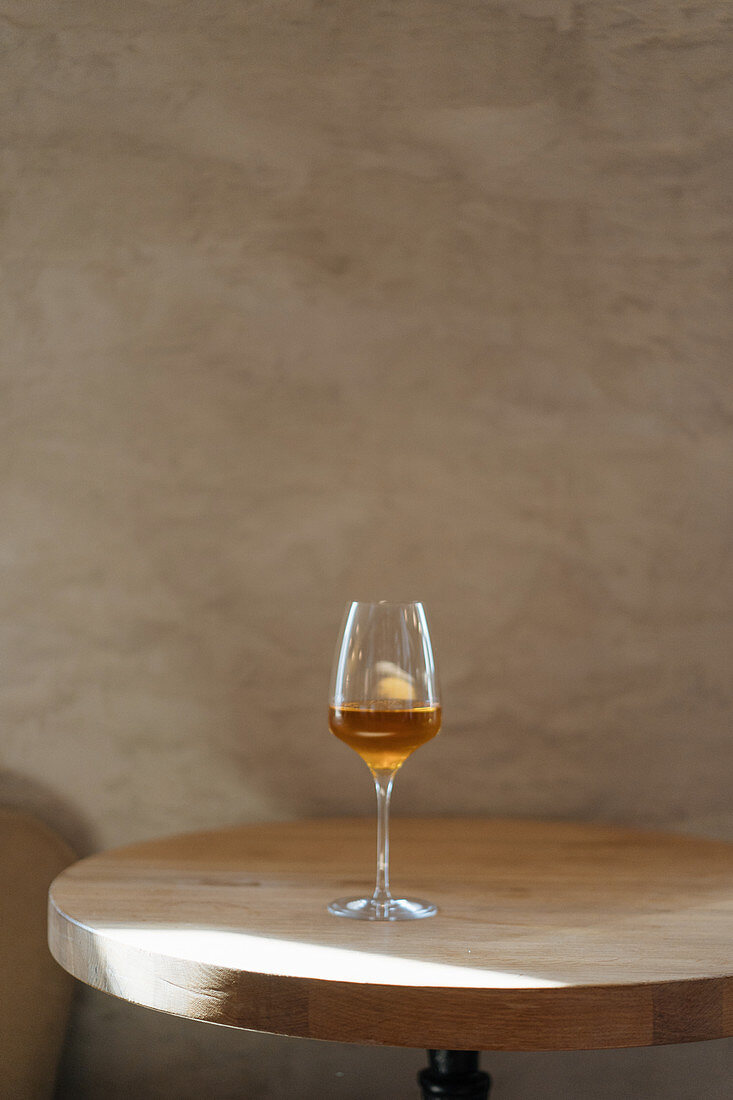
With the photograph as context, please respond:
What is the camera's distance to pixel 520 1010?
0.74m

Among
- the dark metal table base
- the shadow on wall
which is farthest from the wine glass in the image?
the shadow on wall

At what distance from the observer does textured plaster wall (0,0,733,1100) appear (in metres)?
1.58

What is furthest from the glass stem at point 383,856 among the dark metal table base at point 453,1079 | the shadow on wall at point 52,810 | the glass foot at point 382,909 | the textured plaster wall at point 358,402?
the shadow on wall at point 52,810

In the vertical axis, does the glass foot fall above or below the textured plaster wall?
below

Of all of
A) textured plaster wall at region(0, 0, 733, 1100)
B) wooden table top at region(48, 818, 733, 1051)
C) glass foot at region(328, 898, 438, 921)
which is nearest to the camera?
wooden table top at region(48, 818, 733, 1051)

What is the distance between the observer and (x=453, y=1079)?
1160 mm

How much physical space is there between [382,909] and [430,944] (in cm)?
9

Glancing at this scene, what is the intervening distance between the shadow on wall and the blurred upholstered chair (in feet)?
0.29

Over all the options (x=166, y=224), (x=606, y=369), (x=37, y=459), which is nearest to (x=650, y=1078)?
(x=606, y=369)

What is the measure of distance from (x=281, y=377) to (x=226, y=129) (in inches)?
16.1

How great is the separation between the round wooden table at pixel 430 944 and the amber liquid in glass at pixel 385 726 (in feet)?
0.53

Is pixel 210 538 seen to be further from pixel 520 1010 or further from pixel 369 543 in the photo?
pixel 520 1010

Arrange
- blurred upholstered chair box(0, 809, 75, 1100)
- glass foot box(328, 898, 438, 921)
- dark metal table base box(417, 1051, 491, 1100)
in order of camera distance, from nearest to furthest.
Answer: glass foot box(328, 898, 438, 921) → dark metal table base box(417, 1051, 491, 1100) → blurred upholstered chair box(0, 809, 75, 1100)

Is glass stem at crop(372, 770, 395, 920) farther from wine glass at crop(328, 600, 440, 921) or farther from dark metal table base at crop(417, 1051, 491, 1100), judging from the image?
dark metal table base at crop(417, 1051, 491, 1100)
